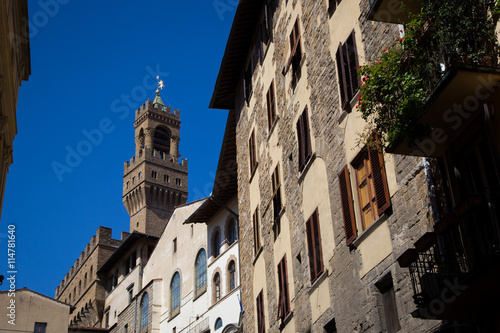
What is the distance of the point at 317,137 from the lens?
1498cm

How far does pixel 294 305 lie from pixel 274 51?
7.47 meters

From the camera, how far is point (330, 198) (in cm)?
1384

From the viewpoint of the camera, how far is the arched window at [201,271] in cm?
3110

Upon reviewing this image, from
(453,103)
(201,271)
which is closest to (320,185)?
(453,103)

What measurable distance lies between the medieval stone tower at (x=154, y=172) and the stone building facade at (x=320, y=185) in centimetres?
6142

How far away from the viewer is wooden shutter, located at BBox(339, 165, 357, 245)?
1259 centimetres

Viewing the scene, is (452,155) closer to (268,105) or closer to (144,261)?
(268,105)

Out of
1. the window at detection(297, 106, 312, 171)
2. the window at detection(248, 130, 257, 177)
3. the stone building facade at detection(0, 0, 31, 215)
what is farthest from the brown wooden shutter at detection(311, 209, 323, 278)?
the stone building facade at detection(0, 0, 31, 215)

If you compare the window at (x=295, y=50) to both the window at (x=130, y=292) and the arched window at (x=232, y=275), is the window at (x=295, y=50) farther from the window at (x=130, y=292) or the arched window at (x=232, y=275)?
the window at (x=130, y=292)

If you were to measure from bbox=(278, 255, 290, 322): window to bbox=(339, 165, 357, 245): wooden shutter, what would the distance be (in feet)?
13.2

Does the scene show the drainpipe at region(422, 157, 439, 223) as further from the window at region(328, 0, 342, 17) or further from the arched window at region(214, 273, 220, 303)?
the arched window at region(214, 273, 220, 303)

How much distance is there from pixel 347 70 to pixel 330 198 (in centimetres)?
257

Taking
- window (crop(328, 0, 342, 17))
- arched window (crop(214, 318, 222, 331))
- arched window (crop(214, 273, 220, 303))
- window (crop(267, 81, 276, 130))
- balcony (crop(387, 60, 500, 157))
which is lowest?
balcony (crop(387, 60, 500, 157))

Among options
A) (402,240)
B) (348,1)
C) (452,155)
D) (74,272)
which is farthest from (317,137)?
(74,272)
